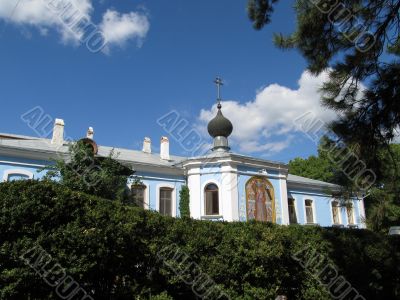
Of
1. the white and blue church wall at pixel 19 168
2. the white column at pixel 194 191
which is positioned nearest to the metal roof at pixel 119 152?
the white and blue church wall at pixel 19 168

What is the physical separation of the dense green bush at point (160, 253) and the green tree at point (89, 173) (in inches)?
309

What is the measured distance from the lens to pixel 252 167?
19.4 meters

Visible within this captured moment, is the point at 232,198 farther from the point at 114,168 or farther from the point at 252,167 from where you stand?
the point at 114,168

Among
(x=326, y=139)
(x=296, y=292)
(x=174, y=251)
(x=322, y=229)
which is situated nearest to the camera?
(x=326, y=139)

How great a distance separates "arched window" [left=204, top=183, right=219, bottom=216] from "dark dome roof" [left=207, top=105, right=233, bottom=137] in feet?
16.0

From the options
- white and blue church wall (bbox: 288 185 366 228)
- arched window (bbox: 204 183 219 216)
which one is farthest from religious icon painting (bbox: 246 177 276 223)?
white and blue church wall (bbox: 288 185 366 228)

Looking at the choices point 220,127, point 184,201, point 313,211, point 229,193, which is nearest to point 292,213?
point 313,211

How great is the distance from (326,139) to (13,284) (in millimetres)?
5810

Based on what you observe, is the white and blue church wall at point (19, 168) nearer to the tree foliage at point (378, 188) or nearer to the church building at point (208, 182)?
the church building at point (208, 182)

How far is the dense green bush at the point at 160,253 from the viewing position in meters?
5.82

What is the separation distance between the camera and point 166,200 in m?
19.5

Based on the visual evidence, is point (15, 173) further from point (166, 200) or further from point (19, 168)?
point (166, 200)

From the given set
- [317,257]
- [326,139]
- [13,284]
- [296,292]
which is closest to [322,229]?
[317,257]

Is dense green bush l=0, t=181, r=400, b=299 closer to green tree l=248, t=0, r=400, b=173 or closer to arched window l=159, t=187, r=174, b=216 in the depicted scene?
green tree l=248, t=0, r=400, b=173
